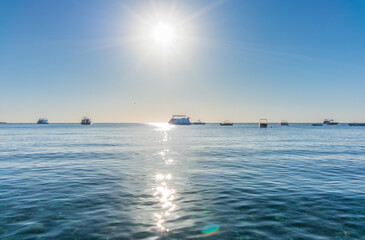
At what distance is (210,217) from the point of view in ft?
25.9

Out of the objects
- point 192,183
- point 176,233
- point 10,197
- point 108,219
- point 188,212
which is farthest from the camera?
point 192,183

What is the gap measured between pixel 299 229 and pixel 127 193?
7565 millimetres

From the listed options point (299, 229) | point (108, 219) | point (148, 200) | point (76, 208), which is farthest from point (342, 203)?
point (76, 208)

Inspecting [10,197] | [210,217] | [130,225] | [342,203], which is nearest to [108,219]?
[130,225]

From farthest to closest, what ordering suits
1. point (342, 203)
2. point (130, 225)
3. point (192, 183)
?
point (192, 183) → point (342, 203) → point (130, 225)

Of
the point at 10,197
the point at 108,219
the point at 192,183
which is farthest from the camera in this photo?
the point at 192,183

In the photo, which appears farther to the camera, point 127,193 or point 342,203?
point 127,193

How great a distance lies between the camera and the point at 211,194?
10.7 meters

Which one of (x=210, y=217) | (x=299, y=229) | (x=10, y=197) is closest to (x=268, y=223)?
(x=299, y=229)

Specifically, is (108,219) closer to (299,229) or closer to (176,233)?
(176,233)

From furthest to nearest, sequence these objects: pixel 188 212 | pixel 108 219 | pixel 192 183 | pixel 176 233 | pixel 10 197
Result: 1. pixel 192 183
2. pixel 10 197
3. pixel 188 212
4. pixel 108 219
5. pixel 176 233

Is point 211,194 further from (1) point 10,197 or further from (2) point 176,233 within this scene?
(1) point 10,197

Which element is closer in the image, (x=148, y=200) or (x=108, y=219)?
(x=108, y=219)

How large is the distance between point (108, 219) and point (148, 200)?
2406mm
